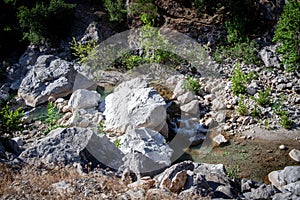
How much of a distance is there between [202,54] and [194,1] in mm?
1525

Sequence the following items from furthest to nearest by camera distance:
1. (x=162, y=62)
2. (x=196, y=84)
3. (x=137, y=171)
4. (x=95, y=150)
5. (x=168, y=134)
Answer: (x=162, y=62) < (x=196, y=84) < (x=168, y=134) < (x=95, y=150) < (x=137, y=171)

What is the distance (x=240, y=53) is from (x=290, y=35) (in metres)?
1.39

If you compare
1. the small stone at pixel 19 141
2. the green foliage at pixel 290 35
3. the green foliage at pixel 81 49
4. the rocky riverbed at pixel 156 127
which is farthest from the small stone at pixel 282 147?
the green foliage at pixel 81 49

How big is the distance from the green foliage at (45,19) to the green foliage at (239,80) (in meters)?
5.34

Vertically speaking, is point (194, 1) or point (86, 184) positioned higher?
point (194, 1)

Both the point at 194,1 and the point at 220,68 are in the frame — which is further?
the point at 194,1

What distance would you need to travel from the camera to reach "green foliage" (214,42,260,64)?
297 inches

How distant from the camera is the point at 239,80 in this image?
22.3 ft

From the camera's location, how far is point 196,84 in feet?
23.2

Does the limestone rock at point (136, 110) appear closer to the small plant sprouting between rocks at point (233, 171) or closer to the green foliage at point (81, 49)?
the small plant sprouting between rocks at point (233, 171)

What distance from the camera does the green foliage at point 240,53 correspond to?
754 cm

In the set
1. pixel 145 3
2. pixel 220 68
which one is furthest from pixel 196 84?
pixel 145 3

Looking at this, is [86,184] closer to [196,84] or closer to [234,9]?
[196,84]

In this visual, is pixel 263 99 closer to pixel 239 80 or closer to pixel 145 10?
pixel 239 80
